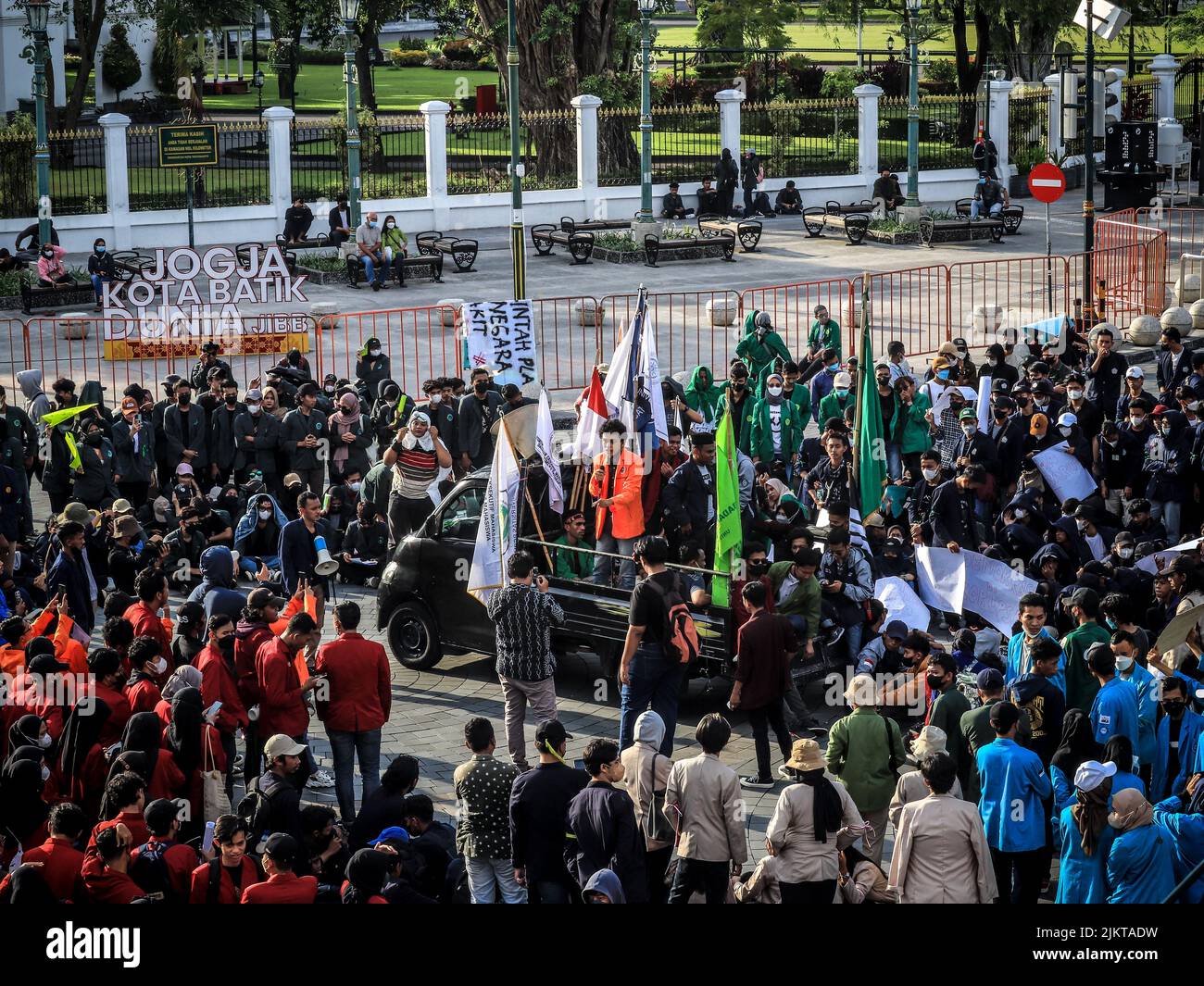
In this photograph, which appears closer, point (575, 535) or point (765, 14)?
point (575, 535)

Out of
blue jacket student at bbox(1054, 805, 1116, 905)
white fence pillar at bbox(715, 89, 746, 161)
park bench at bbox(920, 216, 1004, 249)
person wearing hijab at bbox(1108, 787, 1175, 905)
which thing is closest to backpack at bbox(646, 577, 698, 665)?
blue jacket student at bbox(1054, 805, 1116, 905)

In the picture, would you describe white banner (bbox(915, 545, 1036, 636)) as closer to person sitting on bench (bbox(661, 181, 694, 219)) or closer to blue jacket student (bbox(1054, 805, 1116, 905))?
blue jacket student (bbox(1054, 805, 1116, 905))

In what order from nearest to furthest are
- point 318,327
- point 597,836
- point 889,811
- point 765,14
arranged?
point 597,836 → point 889,811 → point 318,327 → point 765,14

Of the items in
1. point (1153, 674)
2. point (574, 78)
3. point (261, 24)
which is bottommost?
point (1153, 674)

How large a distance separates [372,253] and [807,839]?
24.4 metres

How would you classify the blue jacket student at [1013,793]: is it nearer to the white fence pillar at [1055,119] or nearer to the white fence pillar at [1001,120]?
the white fence pillar at [1001,120]

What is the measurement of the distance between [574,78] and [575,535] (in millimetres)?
28034

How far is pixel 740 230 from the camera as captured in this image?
34906 millimetres

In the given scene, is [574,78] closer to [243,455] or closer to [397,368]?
[397,368]

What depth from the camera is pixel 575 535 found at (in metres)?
14.3

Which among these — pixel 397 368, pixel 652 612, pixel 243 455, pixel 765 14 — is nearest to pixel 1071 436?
pixel 652 612

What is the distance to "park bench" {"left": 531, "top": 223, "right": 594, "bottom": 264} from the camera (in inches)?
1356

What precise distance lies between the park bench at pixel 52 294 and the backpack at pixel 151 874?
887 inches

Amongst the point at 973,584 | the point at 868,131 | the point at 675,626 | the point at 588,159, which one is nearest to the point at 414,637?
the point at 675,626
